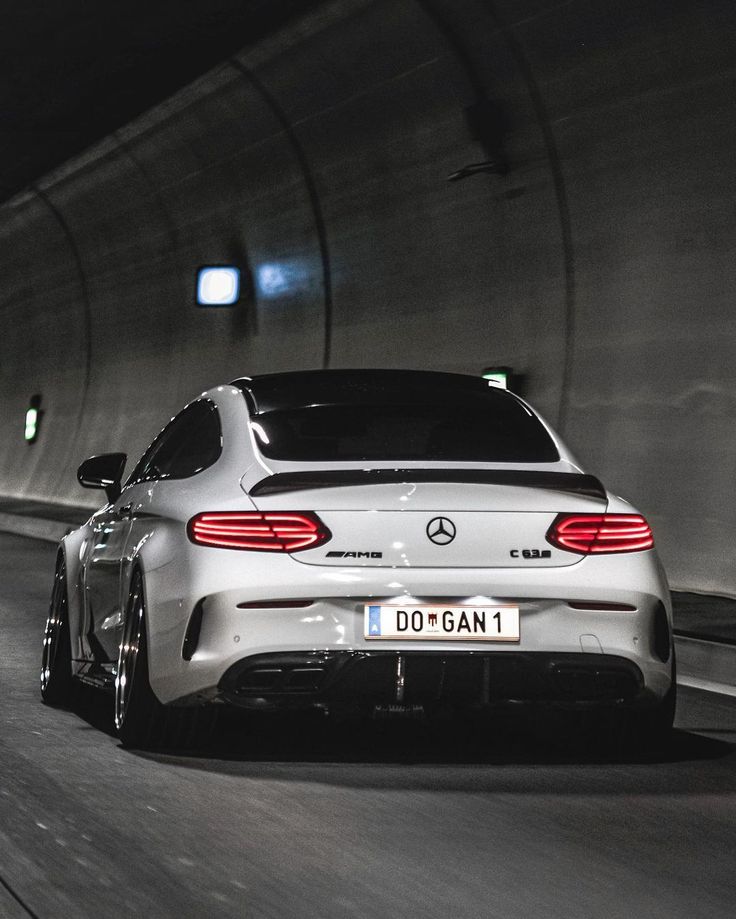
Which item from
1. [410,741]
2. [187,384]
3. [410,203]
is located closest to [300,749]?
[410,741]

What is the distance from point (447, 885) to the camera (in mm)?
5441

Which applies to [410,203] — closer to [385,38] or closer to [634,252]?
[385,38]

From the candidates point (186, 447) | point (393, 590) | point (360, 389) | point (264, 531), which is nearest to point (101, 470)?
point (186, 447)

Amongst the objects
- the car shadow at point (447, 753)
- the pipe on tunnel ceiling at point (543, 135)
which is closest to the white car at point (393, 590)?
the car shadow at point (447, 753)

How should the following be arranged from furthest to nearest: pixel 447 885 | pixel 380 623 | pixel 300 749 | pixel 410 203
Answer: pixel 410 203 → pixel 300 749 → pixel 380 623 → pixel 447 885

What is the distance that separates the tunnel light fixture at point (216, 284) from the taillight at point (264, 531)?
16.4 metres

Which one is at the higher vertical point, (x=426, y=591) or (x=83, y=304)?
(x=83, y=304)

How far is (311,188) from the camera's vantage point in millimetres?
21250

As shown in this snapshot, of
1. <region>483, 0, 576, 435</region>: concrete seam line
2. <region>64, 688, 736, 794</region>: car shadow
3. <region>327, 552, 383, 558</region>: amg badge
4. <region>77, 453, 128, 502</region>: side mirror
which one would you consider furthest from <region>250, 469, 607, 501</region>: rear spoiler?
<region>483, 0, 576, 435</region>: concrete seam line

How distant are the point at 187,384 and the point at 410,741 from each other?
19.1 metres

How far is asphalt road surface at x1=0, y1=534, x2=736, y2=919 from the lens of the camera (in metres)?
5.27

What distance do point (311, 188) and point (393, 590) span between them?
14.5 meters

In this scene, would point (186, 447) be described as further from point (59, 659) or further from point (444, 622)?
point (444, 622)

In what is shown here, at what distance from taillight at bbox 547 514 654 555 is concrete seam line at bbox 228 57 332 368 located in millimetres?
12690
